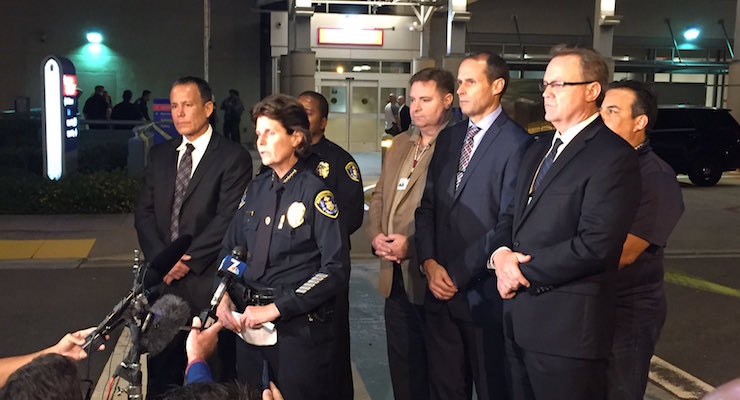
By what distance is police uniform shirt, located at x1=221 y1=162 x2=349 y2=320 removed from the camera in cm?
380

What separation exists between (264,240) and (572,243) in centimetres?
138

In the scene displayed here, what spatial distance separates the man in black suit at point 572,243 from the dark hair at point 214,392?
155 cm

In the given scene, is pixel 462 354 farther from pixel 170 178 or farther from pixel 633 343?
pixel 170 178

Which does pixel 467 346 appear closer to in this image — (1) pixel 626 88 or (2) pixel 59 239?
(1) pixel 626 88

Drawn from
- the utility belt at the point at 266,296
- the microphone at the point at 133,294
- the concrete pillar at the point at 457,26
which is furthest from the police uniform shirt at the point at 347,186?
the concrete pillar at the point at 457,26

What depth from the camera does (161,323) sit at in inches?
118

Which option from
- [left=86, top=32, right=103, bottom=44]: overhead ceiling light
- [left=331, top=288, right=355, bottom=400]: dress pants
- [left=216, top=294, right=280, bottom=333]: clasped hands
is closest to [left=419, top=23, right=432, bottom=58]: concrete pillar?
[left=86, top=32, right=103, bottom=44]: overhead ceiling light

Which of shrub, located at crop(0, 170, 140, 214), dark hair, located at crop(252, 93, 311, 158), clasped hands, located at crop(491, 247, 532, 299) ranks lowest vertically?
shrub, located at crop(0, 170, 140, 214)

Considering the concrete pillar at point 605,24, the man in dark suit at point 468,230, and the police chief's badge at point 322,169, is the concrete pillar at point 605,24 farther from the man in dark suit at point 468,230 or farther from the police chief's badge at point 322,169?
the police chief's badge at point 322,169

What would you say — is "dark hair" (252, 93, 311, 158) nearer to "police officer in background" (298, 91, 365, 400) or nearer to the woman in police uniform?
the woman in police uniform

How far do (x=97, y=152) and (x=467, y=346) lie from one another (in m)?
13.5

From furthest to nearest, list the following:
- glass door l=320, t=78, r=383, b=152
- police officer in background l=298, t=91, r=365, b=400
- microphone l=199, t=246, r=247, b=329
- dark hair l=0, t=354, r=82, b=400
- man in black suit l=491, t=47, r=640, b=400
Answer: glass door l=320, t=78, r=383, b=152 → police officer in background l=298, t=91, r=365, b=400 → man in black suit l=491, t=47, r=640, b=400 → microphone l=199, t=246, r=247, b=329 → dark hair l=0, t=354, r=82, b=400

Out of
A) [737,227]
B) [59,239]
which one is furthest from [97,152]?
[737,227]

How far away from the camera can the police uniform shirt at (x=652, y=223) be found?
4062mm
